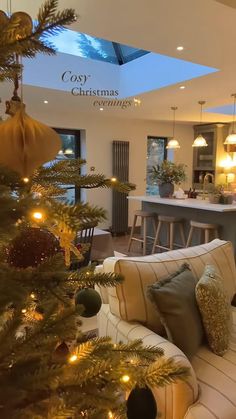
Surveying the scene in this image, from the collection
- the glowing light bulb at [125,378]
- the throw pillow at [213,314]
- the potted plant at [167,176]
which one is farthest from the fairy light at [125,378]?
the potted plant at [167,176]

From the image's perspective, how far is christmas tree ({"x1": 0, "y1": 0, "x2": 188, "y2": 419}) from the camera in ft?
1.77

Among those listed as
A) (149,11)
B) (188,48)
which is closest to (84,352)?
(149,11)

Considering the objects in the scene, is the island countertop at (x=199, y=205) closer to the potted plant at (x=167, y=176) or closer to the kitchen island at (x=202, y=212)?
the kitchen island at (x=202, y=212)

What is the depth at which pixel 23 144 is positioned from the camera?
2.35ft

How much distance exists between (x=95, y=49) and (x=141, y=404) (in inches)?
191

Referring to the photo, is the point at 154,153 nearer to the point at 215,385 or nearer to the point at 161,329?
the point at 161,329

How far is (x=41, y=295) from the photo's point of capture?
2.06ft

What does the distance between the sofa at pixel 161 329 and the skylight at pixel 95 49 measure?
3.65m

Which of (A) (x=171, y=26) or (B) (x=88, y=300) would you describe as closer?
(B) (x=88, y=300)

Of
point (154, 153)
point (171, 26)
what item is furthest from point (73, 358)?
point (154, 153)

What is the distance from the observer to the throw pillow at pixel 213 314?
5.19ft

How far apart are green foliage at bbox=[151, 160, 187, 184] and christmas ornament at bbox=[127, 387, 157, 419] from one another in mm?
3869

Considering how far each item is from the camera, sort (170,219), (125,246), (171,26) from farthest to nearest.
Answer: (125,246), (170,219), (171,26)

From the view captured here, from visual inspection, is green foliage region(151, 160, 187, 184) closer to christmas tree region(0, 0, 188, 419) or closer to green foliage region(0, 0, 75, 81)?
christmas tree region(0, 0, 188, 419)
